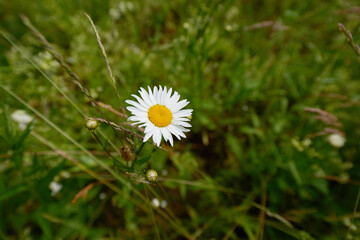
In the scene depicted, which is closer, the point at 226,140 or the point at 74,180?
the point at 74,180

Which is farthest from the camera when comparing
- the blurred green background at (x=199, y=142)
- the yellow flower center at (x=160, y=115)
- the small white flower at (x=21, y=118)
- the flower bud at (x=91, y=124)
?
the small white flower at (x=21, y=118)

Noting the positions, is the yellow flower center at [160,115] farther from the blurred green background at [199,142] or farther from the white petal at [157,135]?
the blurred green background at [199,142]

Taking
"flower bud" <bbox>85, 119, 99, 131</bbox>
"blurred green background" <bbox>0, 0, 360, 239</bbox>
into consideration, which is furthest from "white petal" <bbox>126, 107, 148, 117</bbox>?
"blurred green background" <bbox>0, 0, 360, 239</bbox>

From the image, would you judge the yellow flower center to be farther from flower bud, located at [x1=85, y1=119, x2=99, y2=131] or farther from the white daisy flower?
flower bud, located at [x1=85, y1=119, x2=99, y2=131]

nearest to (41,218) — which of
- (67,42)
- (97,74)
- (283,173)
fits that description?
(97,74)

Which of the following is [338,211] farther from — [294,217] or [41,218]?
[41,218]

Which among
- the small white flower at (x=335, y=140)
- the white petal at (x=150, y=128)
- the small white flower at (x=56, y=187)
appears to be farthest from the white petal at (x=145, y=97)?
the small white flower at (x=335, y=140)
